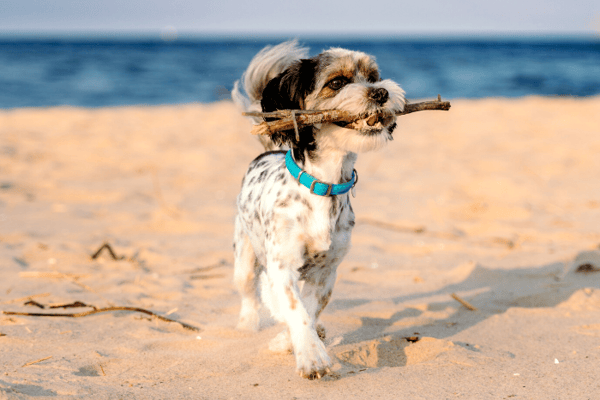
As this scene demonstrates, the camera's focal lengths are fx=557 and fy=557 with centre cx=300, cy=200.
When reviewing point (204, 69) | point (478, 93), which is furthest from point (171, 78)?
point (478, 93)

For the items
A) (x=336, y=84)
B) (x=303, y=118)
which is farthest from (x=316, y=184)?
(x=336, y=84)

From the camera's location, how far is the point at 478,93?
21.7m

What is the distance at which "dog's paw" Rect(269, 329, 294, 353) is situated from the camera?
127 inches

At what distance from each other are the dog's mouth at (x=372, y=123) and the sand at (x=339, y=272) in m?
1.28

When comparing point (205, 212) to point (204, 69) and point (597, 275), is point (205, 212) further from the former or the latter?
point (204, 69)

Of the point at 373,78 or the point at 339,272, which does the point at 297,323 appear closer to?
the point at 373,78

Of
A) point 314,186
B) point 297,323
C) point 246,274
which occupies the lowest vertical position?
point 246,274

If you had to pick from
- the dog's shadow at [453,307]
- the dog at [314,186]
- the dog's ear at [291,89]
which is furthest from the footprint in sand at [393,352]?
the dog's ear at [291,89]

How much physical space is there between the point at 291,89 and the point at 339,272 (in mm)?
2330

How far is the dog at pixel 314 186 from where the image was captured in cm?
294

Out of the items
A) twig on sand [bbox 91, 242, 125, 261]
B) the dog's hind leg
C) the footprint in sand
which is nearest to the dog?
the footprint in sand

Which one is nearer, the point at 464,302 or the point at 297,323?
the point at 297,323

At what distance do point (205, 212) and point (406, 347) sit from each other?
4149 mm

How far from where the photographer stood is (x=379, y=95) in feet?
9.59
